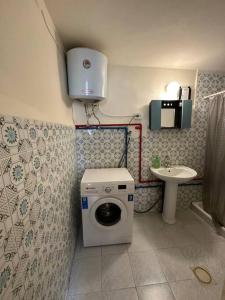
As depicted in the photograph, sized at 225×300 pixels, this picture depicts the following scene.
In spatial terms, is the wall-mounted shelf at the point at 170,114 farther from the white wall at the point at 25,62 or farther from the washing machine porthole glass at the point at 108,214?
the white wall at the point at 25,62

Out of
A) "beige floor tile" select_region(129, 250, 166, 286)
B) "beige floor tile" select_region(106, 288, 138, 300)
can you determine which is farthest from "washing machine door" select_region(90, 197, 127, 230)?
"beige floor tile" select_region(106, 288, 138, 300)

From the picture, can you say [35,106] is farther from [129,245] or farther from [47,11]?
[129,245]

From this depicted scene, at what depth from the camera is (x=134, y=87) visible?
1.89 metres

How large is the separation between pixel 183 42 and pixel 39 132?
1554 millimetres

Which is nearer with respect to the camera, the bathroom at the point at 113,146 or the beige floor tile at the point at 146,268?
the bathroom at the point at 113,146

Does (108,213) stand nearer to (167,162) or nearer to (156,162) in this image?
(156,162)

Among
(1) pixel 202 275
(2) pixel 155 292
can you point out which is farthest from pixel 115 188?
(1) pixel 202 275

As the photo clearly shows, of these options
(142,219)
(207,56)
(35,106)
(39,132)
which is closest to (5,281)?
(39,132)

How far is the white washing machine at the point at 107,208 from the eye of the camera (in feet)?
4.73

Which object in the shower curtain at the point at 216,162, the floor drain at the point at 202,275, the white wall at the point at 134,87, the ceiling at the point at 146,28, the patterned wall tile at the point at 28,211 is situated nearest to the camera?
the patterned wall tile at the point at 28,211

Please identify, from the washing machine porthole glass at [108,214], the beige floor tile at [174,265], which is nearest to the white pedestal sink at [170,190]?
the beige floor tile at [174,265]

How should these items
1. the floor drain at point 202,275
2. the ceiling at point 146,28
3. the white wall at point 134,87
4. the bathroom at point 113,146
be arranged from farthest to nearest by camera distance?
the white wall at point 134,87 → the floor drain at point 202,275 → the ceiling at point 146,28 → the bathroom at point 113,146

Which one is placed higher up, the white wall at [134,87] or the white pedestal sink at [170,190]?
the white wall at [134,87]

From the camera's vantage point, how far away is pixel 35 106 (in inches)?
29.7
